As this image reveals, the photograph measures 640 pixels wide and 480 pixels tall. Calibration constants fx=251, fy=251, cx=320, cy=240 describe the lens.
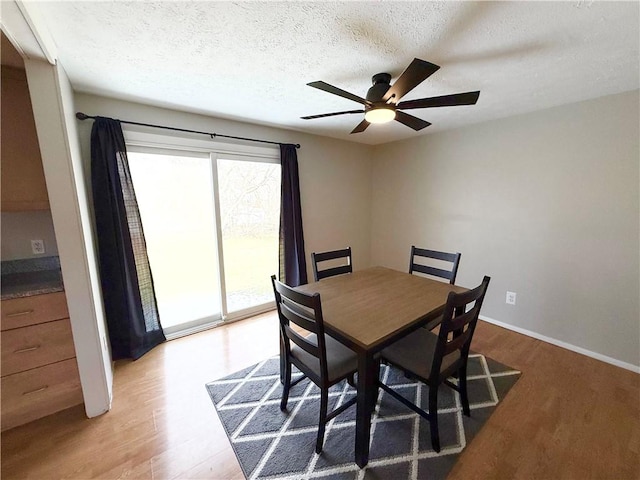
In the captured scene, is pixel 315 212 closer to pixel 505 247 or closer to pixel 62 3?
pixel 505 247

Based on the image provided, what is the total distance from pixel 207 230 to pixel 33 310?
1.40 m

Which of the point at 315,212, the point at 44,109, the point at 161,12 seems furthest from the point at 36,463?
the point at 315,212

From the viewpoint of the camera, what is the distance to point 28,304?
1521 millimetres

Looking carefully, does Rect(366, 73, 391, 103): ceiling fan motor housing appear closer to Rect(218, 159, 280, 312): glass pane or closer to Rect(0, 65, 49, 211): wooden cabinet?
Rect(218, 159, 280, 312): glass pane

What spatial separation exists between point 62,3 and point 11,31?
30cm

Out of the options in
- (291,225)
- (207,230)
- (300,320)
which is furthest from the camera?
(291,225)

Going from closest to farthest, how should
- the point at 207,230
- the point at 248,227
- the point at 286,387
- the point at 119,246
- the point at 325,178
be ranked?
the point at 286,387
the point at 119,246
the point at 207,230
the point at 248,227
the point at 325,178

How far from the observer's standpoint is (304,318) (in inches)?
52.3

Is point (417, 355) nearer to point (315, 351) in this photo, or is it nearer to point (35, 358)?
point (315, 351)

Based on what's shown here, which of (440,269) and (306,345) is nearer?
(306,345)

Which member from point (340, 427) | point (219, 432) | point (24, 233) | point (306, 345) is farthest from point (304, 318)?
point (24, 233)

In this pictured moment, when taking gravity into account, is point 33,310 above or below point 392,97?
below

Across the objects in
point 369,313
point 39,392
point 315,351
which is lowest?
point 39,392

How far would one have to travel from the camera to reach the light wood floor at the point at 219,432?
1.34 metres
